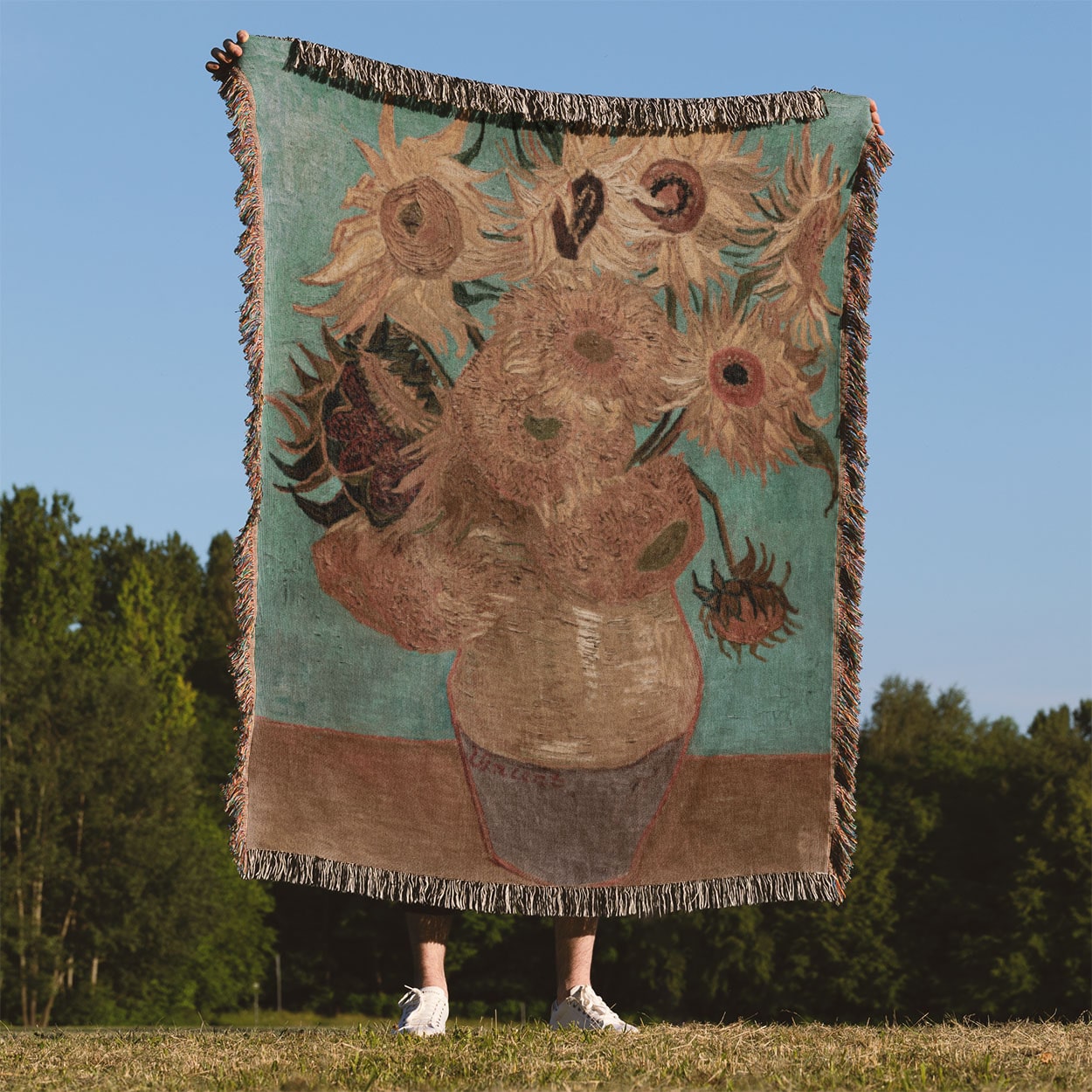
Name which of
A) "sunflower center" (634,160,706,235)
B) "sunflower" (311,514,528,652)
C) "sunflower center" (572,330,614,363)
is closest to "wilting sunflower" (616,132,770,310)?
"sunflower center" (634,160,706,235)

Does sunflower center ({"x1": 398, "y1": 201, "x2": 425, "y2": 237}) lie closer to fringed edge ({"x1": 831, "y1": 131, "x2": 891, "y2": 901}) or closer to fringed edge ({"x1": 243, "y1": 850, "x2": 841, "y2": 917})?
fringed edge ({"x1": 831, "y1": 131, "x2": 891, "y2": 901})

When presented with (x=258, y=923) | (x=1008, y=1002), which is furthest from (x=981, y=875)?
(x=258, y=923)

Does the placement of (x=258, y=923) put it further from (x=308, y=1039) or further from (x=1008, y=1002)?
(x=308, y=1039)

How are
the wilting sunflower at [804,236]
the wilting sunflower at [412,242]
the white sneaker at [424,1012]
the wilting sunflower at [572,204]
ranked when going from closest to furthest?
1. the white sneaker at [424,1012]
2. the wilting sunflower at [412,242]
3. the wilting sunflower at [572,204]
4. the wilting sunflower at [804,236]

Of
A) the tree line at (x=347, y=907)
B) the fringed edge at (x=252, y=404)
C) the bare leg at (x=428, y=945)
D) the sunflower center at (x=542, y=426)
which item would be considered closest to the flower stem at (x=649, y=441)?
the sunflower center at (x=542, y=426)

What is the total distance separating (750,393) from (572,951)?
10.5ft

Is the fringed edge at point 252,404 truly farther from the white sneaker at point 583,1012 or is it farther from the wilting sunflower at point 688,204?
the wilting sunflower at point 688,204

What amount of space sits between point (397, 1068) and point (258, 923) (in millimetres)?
38897

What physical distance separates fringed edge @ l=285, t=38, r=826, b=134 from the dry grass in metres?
4.80

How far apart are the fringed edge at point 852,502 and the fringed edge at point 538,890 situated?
1.19 feet

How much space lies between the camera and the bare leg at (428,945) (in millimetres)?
7512

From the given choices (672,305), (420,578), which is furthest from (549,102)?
(420,578)

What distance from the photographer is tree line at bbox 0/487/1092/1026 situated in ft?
122

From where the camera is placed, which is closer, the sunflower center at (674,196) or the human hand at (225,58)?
the human hand at (225,58)
